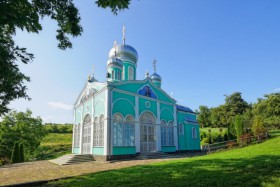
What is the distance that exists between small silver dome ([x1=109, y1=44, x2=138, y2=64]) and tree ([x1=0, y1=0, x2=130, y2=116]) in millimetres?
16600

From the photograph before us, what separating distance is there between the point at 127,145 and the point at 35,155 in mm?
19855

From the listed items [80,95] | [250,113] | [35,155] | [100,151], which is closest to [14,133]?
[35,155]

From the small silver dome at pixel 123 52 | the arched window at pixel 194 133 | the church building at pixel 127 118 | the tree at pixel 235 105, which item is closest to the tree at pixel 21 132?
the church building at pixel 127 118

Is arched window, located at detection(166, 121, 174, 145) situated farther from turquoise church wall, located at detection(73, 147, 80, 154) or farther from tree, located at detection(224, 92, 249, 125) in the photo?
tree, located at detection(224, 92, 249, 125)

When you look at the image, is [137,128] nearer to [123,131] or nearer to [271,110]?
[123,131]

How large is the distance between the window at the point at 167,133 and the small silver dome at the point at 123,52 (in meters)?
7.98

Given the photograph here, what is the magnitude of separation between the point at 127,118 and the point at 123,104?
123 cm

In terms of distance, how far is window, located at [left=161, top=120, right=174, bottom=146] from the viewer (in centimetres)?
2014

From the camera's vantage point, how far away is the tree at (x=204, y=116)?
217 feet

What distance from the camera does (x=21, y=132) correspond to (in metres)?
28.9

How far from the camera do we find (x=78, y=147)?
68.2ft

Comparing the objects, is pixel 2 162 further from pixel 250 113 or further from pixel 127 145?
pixel 250 113

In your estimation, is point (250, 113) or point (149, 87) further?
point (250, 113)

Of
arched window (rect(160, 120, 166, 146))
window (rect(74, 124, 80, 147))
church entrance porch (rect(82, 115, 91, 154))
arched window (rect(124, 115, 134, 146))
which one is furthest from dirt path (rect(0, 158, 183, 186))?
window (rect(74, 124, 80, 147))
